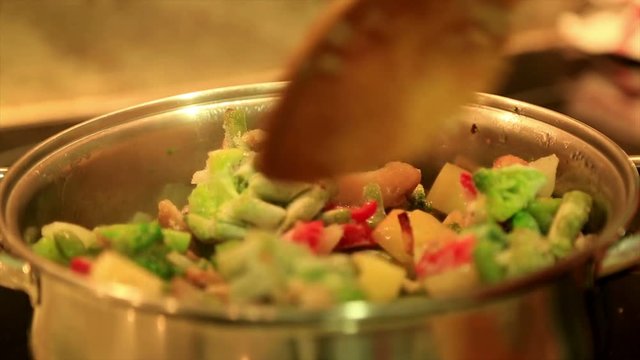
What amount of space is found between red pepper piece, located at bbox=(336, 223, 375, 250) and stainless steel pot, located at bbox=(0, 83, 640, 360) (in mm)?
245

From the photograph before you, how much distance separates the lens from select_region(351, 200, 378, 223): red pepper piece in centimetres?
101

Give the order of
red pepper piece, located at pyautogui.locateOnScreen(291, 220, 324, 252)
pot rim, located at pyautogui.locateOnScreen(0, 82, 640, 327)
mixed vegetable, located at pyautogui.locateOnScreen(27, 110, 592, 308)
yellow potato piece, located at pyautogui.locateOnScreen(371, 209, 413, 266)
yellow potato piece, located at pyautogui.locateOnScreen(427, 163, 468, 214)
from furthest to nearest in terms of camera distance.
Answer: yellow potato piece, located at pyautogui.locateOnScreen(427, 163, 468, 214)
yellow potato piece, located at pyautogui.locateOnScreen(371, 209, 413, 266)
red pepper piece, located at pyautogui.locateOnScreen(291, 220, 324, 252)
mixed vegetable, located at pyautogui.locateOnScreen(27, 110, 592, 308)
pot rim, located at pyautogui.locateOnScreen(0, 82, 640, 327)

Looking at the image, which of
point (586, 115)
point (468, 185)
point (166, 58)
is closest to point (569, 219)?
point (468, 185)

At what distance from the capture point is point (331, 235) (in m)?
0.92

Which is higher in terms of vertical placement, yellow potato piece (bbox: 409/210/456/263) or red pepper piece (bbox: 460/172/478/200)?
red pepper piece (bbox: 460/172/478/200)

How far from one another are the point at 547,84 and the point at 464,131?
0.69 m

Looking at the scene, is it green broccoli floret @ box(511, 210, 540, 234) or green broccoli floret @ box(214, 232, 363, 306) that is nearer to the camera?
green broccoli floret @ box(214, 232, 363, 306)

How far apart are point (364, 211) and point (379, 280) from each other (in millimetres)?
260

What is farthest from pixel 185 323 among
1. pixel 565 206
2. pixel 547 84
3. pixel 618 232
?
pixel 547 84

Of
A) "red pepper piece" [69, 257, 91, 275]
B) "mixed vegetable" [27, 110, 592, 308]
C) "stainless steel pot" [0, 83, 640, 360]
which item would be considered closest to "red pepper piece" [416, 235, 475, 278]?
Answer: "mixed vegetable" [27, 110, 592, 308]

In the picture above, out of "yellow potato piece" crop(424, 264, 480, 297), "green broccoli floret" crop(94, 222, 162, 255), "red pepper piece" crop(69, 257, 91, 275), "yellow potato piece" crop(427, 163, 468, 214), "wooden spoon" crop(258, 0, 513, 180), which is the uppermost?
"wooden spoon" crop(258, 0, 513, 180)

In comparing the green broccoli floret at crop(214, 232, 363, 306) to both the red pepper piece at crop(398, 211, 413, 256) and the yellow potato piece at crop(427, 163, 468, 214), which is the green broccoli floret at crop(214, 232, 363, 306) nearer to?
the red pepper piece at crop(398, 211, 413, 256)

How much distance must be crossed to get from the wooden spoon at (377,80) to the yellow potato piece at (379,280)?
11cm

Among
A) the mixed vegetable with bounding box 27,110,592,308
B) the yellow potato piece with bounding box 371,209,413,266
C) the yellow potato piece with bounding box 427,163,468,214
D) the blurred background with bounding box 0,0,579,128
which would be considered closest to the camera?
the mixed vegetable with bounding box 27,110,592,308
